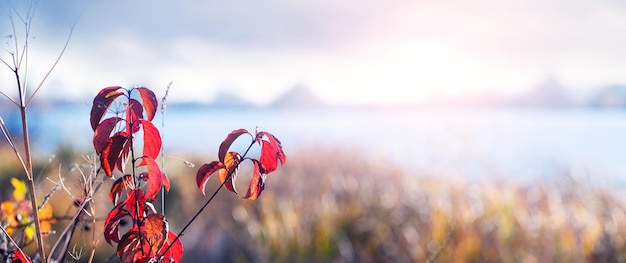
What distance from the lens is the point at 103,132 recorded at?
0.89 meters

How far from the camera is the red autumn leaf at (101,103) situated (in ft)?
2.92

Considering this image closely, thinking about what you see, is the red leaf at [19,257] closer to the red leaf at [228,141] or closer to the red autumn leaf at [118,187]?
the red autumn leaf at [118,187]

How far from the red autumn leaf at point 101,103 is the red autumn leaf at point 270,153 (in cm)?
26

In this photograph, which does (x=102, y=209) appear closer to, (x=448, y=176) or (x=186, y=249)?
(x=186, y=249)

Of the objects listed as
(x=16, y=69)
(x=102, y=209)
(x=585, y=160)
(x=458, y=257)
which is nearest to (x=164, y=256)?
(x=16, y=69)

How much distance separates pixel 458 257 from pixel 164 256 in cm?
230

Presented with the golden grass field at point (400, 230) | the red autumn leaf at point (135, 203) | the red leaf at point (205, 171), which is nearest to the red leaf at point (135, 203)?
the red autumn leaf at point (135, 203)

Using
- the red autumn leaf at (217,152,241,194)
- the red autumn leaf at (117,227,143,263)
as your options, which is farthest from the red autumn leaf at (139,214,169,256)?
the red autumn leaf at (217,152,241,194)

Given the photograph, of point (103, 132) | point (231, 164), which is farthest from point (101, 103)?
point (231, 164)

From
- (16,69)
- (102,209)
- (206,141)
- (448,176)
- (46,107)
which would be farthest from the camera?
(206,141)

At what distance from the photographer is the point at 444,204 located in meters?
3.61

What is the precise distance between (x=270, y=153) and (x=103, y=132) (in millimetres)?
288

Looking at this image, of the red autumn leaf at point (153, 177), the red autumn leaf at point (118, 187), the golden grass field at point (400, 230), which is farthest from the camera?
the golden grass field at point (400, 230)

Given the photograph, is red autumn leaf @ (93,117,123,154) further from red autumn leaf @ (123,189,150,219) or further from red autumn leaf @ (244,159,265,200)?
red autumn leaf @ (244,159,265,200)
